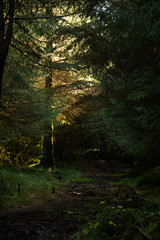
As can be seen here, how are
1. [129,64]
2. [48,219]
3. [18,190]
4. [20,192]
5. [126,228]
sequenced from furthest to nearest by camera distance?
[129,64] → [20,192] → [18,190] → [48,219] → [126,228]

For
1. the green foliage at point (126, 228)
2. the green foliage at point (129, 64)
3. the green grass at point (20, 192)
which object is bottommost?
the green grass at point (20, 192)

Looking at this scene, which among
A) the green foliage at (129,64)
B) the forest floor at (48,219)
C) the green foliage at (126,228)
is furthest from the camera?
the green foliage at (129,64)

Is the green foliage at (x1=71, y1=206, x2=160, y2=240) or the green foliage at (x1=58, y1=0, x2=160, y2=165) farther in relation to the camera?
the green foliage at (x1=58, y1=0, x2=160, y2=165)

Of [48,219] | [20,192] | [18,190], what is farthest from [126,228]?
[20,192]

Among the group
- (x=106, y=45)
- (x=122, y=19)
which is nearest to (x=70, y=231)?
(x=122, y=19)

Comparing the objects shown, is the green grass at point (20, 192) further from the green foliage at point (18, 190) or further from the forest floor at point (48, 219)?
the forest floor at point (48, 219)

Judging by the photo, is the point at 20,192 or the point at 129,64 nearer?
the point at 20,192

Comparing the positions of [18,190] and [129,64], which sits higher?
[129,64]

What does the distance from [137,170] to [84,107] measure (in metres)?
4.97

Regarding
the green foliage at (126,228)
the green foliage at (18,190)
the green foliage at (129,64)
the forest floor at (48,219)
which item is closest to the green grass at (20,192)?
the green foliage at (18,190)

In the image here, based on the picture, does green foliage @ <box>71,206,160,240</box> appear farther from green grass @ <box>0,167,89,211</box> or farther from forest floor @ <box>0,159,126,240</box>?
green grass @ <box>0,167,89,211</box>

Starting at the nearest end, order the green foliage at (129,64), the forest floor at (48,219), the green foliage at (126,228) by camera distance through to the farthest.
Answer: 1. the green foliage at (126,228)
2. the forest floor at (48,219)
3. the green foliage at (129,64)


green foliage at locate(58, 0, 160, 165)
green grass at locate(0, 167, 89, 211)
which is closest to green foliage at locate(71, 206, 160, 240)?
green grass at locate(0, 167, 89, 211)

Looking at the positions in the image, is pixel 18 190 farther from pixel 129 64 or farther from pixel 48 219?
pixel 129 64
